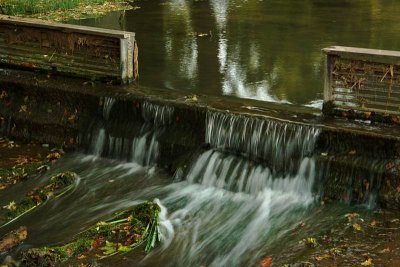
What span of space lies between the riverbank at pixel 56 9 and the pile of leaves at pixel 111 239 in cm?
1347

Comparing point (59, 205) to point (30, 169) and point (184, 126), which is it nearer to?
point (30, 169)

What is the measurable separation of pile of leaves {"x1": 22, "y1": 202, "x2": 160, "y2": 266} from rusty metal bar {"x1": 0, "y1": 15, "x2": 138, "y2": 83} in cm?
369

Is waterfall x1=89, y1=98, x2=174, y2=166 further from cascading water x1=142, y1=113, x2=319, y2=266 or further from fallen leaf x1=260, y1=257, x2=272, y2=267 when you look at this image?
fallen leaf x1=260, y1=257, x2=272, y2=267

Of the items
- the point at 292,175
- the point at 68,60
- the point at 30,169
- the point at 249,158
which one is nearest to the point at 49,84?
the point at 68,60

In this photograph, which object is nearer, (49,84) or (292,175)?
(292,175)

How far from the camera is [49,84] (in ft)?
38.1

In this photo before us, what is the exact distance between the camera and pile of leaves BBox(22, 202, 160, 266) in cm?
737

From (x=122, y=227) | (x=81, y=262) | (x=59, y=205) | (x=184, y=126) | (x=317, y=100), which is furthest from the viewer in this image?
(x=317, y=100)

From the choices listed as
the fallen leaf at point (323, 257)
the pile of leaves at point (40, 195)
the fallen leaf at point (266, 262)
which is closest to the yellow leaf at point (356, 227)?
the fallen leaf at point (323, 257)

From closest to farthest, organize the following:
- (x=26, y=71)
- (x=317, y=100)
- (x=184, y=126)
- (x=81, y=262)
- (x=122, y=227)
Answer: (x=81, y=262), (x=122, y=227), (x=184, y=126), (x=317, y=100), (x=26, y=71)

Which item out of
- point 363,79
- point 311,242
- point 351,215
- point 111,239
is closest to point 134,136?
point 111,239

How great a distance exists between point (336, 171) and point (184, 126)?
271 centimetres

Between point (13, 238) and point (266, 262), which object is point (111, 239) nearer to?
point (13, 238)

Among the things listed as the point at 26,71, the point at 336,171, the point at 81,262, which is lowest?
the point at 81,262
